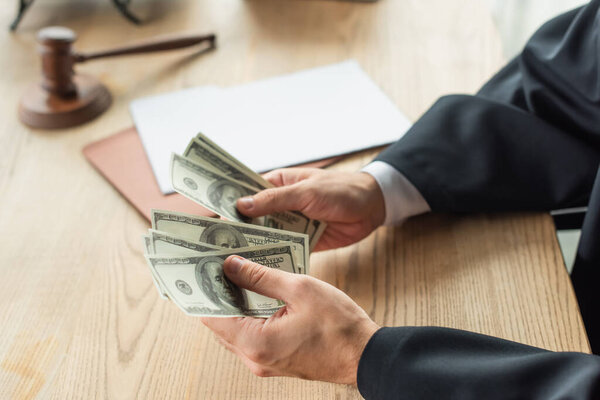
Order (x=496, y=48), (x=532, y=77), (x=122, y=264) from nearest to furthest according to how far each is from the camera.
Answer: (x=122, y=264) → (x=532, y=77) → (x=496, y=48)

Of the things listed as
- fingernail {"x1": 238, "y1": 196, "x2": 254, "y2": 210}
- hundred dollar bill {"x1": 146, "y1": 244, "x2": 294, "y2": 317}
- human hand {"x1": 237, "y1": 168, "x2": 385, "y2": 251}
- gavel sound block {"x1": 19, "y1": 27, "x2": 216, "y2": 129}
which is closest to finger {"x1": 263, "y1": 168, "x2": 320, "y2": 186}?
human hand {"x1": 237, "y1": 168, "x2": 385, "y2": 251}

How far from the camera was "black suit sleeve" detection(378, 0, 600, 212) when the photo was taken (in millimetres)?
1109

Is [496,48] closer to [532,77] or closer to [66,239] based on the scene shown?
[532,77]

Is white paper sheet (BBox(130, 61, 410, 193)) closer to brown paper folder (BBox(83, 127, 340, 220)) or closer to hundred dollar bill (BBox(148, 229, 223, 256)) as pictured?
brown paper folder (BBox(83, 127, 340, 220))

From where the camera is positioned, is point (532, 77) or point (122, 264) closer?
point (122, 264)

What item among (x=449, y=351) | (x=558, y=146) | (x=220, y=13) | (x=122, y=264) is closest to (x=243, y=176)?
(x=122, y=264)

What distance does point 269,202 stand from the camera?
1040 mm

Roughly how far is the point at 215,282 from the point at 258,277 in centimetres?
7

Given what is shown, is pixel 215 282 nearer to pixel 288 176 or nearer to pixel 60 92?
pixel 288 176

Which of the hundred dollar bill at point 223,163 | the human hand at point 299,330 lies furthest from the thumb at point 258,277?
the hundred dollar bill at point 223,163

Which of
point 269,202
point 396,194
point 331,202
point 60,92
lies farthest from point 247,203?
point 60,92

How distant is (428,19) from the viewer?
5.92 ft

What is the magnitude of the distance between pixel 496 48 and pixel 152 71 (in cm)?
92

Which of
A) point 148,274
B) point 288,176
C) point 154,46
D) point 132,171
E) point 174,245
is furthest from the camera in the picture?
point 154,46
